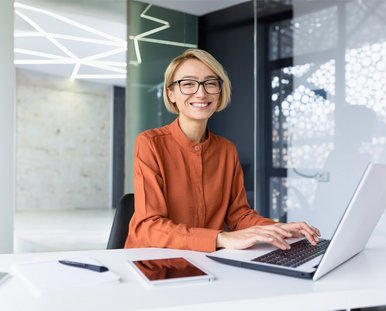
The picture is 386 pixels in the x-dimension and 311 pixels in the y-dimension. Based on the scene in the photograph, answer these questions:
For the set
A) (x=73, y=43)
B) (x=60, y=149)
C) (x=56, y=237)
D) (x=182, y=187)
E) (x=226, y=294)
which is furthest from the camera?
(x=60, y=149)

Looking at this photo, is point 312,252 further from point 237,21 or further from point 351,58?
point 237,21

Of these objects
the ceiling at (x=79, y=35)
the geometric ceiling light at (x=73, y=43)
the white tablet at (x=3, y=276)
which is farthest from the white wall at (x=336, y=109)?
the white tablet at (x=3, y=276)

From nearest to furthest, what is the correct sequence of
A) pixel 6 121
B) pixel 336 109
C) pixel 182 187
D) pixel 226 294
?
pixel 226 294
pixel 182 187
pixel 6 121
pixel 336 109

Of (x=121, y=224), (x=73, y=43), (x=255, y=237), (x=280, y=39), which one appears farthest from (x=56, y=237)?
(x=255, y=237)

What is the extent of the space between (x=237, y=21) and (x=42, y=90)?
466 cm

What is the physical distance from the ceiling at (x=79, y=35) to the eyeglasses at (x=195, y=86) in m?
3.19

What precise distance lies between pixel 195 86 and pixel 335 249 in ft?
3.03

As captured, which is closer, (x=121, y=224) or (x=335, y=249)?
(x=335, y=249)

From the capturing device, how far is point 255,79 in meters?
5.24

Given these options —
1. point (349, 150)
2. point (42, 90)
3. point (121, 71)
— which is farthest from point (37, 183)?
point (349, 150)

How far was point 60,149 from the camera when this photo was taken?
752 centimetres

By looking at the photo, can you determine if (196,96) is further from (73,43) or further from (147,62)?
(147,62)

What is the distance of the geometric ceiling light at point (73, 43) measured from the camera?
4617 millimetres

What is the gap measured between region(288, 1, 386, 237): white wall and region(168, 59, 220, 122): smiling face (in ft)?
9.49
